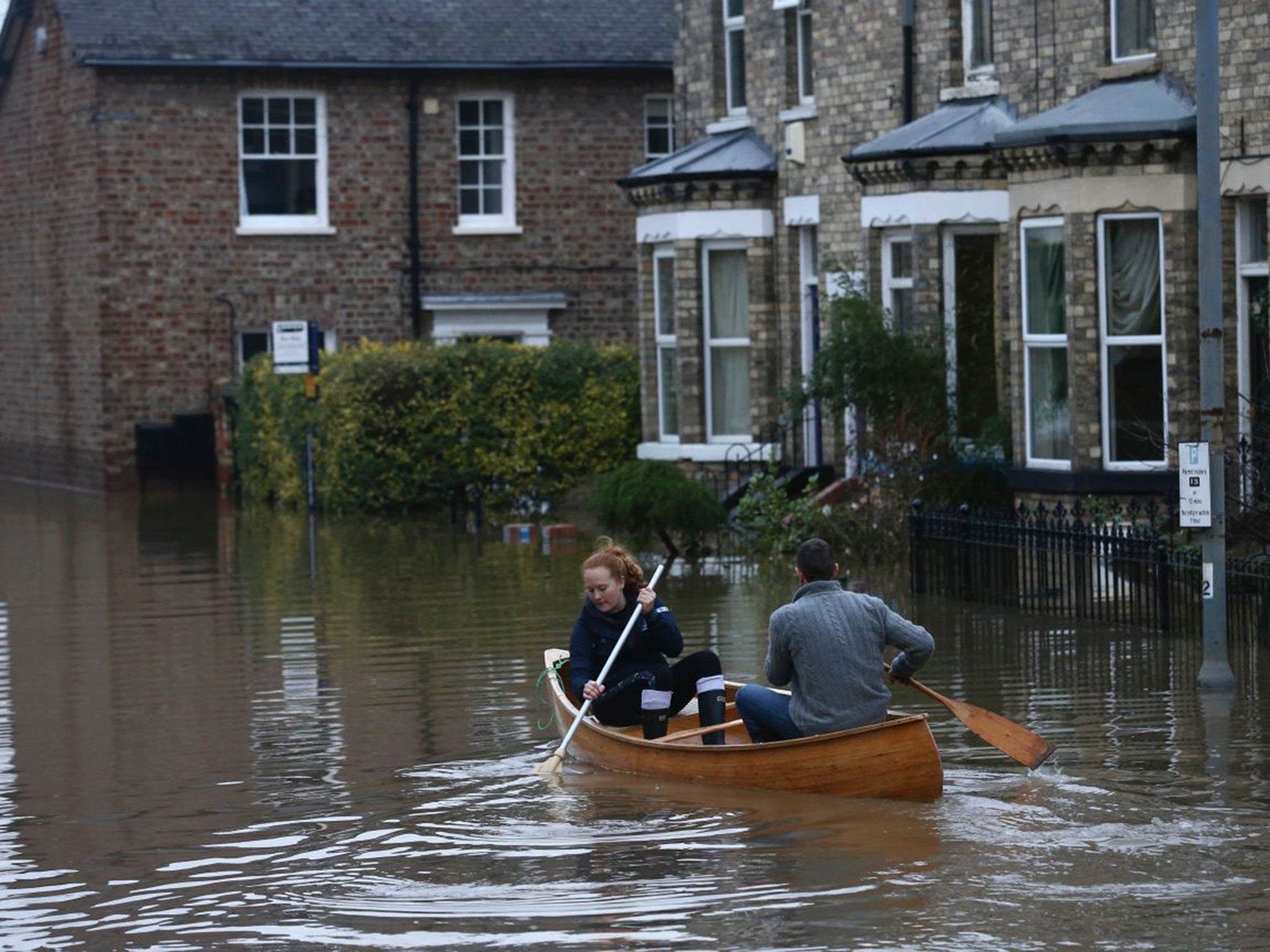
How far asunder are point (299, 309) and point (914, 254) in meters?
15.3

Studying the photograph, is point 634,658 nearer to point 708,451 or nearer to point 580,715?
point 580,715

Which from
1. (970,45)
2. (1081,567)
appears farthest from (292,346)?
(1081,567)

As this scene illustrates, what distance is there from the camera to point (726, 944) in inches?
370

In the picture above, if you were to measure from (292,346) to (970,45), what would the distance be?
397 inches

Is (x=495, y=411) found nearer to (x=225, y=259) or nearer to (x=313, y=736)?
(x=225, y=259)

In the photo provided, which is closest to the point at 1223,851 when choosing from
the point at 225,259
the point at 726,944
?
the point at 726,944

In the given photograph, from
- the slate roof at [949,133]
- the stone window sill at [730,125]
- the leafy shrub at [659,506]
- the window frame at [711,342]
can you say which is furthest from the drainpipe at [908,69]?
the leafy shrub at [659,506]

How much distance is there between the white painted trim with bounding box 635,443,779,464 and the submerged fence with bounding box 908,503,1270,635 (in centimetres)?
745

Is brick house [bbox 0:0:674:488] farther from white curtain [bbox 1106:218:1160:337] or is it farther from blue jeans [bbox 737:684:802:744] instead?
blue jeans [bbox 737:684:802:744]

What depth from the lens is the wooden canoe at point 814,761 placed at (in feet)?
38.5

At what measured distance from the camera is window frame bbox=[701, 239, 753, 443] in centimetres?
2936

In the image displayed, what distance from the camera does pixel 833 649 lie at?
12062 mm

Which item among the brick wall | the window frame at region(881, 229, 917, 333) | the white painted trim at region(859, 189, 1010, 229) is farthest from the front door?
the brick wall

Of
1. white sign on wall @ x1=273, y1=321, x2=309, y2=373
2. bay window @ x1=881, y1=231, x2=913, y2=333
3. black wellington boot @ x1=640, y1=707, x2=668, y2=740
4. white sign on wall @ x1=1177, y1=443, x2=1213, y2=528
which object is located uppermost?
bay window @ x1=881, y1=231, x2=913, y2=333
